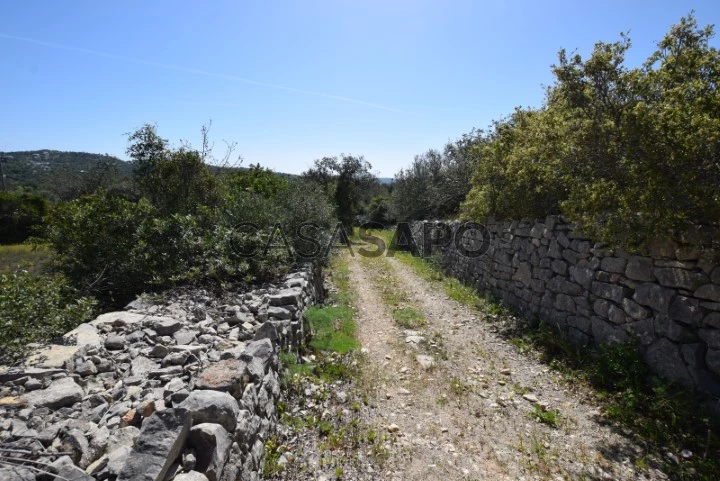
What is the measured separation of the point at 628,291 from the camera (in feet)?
16.0

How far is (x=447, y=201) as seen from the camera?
18.3 m

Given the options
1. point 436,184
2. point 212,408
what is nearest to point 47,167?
point 436,184

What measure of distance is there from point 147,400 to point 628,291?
5.66 metres

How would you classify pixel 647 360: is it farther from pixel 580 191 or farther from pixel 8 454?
pixel 8 454

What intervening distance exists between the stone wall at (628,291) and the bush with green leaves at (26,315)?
21.6ft

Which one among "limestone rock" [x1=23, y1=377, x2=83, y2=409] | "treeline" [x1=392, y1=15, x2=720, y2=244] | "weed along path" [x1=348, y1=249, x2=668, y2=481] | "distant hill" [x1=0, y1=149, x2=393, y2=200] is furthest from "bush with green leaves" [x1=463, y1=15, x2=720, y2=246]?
"distant hill" [x1=0, y1=149, x2=393, y2=200]

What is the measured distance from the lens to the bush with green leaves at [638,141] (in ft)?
12.1

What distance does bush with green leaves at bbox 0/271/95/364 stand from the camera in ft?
10.5

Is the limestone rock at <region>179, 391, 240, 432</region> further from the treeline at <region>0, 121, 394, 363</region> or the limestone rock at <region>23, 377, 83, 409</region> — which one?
the treeline at <region>0, 121, 394, 363</region>

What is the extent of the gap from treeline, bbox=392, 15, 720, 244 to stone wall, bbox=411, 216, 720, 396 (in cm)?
40

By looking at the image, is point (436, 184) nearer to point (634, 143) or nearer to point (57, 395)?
point (634, 143)


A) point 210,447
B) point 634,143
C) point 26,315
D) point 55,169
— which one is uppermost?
point 55,169

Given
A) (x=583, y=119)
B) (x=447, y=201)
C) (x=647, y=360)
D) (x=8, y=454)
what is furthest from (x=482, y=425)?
(x=447, y=201)

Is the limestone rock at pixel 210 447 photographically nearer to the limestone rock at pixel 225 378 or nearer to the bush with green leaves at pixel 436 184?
the limestone rock at pixel 225 378
